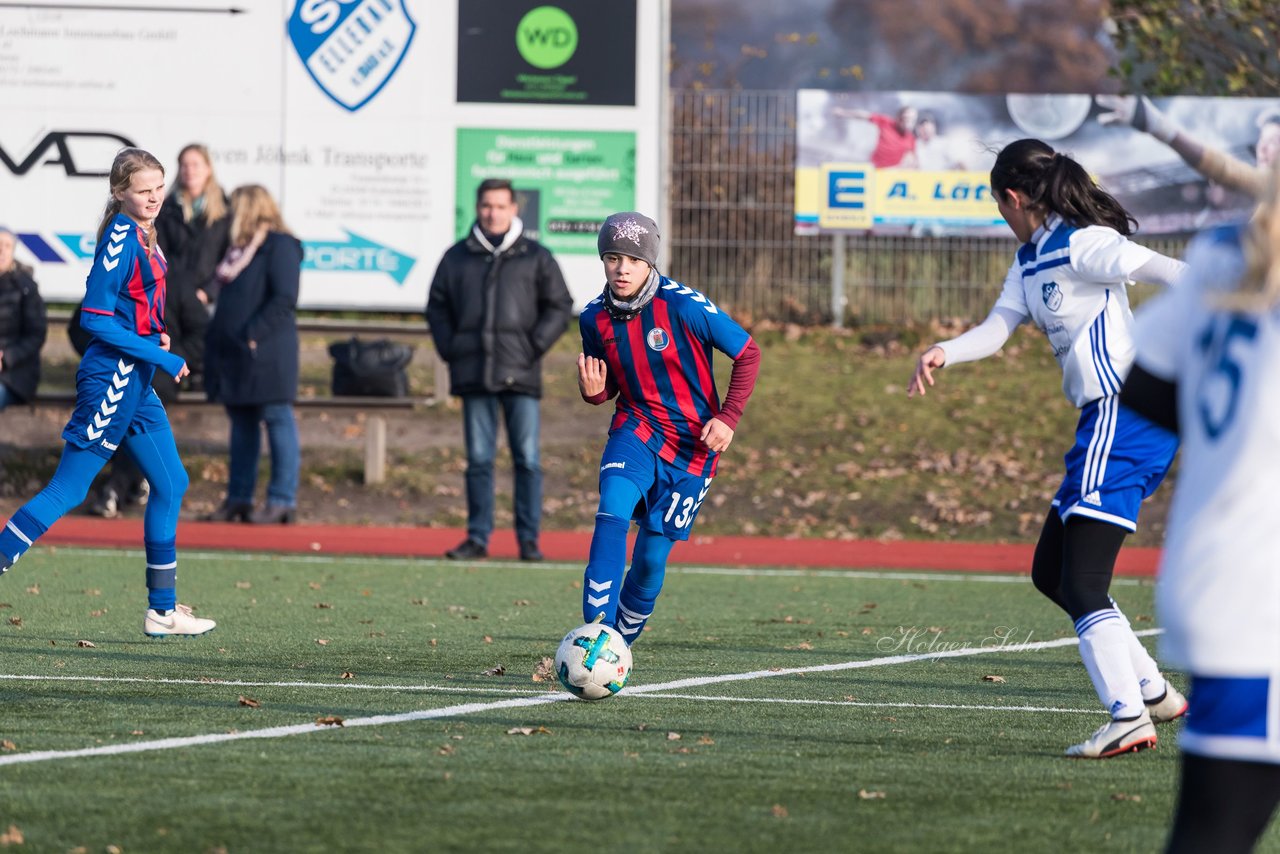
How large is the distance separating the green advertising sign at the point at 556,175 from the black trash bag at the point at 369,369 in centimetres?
345

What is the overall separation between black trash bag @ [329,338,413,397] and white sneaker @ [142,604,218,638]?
360 inches

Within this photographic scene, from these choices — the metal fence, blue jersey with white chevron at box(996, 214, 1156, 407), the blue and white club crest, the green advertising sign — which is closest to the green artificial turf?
blue jersey with white chevron at box(996, 214, 1156, 407)

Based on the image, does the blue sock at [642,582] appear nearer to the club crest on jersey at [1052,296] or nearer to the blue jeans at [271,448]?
the club crest on jersey at [1052,296]

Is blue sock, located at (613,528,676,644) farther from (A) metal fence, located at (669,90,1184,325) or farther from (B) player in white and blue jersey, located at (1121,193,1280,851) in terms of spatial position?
(A) metal fence, located at (669,90,1184,325)

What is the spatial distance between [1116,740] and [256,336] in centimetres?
923

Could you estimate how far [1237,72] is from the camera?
20.9 metres

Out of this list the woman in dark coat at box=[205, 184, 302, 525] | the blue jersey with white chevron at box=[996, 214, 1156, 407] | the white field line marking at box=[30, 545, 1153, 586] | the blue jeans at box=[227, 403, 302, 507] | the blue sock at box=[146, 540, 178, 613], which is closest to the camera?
the blue jersey with white chevron at box=[996, 214, 1156, 407]

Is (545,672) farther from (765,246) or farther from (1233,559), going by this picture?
(765,246)

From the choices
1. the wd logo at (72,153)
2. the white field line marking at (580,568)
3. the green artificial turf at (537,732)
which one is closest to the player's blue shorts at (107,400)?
the green artificial turf at (537,732)

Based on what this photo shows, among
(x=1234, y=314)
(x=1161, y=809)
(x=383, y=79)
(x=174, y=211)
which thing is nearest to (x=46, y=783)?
(x=1161, y=809)

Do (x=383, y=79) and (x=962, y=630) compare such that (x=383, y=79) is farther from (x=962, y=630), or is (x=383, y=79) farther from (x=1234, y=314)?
(x=1234, y=314)

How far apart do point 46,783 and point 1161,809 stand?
2.98 metres

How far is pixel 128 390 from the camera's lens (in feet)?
26.9

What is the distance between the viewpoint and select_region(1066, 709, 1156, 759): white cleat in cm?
584
